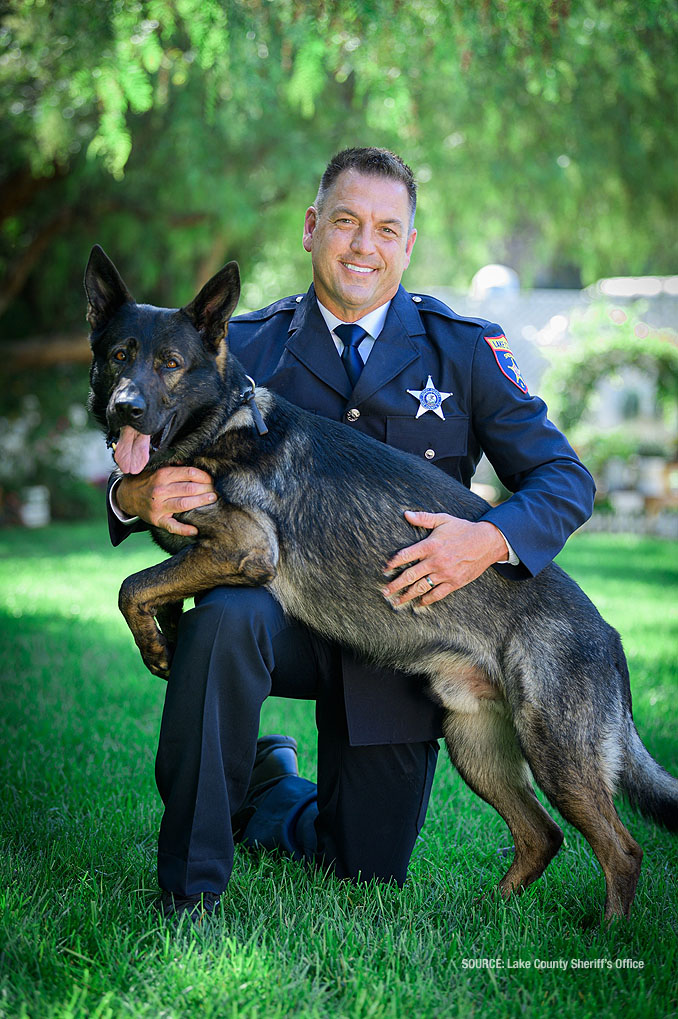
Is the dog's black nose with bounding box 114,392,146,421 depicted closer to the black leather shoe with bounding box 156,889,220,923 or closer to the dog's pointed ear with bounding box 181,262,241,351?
the dog's pointed ear with bounding box 181,262,241,351

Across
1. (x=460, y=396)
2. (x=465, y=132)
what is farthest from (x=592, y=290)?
(x=460, y=396)

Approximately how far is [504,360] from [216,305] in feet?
3.13

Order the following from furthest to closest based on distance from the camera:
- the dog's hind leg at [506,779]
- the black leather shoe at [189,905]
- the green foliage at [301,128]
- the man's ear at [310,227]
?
the green foliage at [301,128] < the man's ear at [310,227] < the dog's hind leg at [506,779] < the black leather shoe at [189,905]

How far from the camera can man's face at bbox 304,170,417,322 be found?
2846mm

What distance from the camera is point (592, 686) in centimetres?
240

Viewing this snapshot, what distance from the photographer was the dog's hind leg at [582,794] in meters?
2.36

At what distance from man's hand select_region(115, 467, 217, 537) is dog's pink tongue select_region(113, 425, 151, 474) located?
4.6 inches

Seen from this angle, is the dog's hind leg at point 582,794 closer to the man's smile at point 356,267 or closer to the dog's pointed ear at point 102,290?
the man's smile at point 356,267

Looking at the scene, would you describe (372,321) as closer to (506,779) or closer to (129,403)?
(129,403)

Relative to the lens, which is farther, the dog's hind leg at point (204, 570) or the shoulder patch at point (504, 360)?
the shoulder patch at point (504, 360)

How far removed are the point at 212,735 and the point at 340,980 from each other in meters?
0.63

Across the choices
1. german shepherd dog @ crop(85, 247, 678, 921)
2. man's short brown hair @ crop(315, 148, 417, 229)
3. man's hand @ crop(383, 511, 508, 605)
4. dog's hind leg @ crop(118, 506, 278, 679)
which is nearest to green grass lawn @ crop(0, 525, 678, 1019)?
german shepherd dog @ crop(85, 247, 678, 921)

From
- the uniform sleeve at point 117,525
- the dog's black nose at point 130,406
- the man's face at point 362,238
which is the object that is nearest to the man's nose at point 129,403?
the dog's black nose at point 130,406

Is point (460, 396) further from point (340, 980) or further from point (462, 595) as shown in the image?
point (340, 980)
